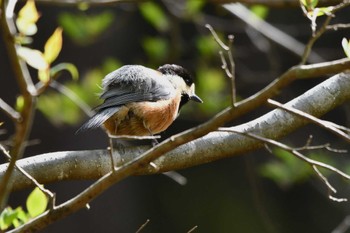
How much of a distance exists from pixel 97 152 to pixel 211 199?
14.8ft

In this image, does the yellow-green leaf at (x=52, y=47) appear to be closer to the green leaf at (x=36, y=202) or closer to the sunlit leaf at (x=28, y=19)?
the sunlit leaf at (x=28, y=19)

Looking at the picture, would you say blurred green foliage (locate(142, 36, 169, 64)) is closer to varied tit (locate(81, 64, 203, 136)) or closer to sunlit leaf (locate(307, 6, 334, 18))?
varied tit (locate(81, 64, 203, 136))

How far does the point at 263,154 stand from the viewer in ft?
23.5

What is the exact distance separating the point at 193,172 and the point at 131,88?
3.52 meters

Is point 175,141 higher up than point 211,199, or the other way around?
point 175,141

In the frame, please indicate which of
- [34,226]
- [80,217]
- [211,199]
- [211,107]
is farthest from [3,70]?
[34,226]

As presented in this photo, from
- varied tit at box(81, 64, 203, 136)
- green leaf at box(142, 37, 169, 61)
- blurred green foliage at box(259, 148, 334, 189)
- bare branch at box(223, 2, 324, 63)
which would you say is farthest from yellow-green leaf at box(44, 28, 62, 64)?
green leaf at box(142, 37, 169, 61)

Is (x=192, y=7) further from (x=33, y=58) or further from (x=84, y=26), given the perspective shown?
(x=33, y=58)

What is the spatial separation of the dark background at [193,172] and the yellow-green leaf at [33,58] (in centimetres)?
410

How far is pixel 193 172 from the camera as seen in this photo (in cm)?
734

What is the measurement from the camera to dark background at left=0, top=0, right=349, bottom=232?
621cm

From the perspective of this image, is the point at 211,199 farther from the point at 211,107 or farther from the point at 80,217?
the point at 211,107

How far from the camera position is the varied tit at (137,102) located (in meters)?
3.79

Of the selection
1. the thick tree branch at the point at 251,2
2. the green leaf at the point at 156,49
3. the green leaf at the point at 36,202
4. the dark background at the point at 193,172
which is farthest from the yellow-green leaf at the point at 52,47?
the dark background at the point at 193,172
